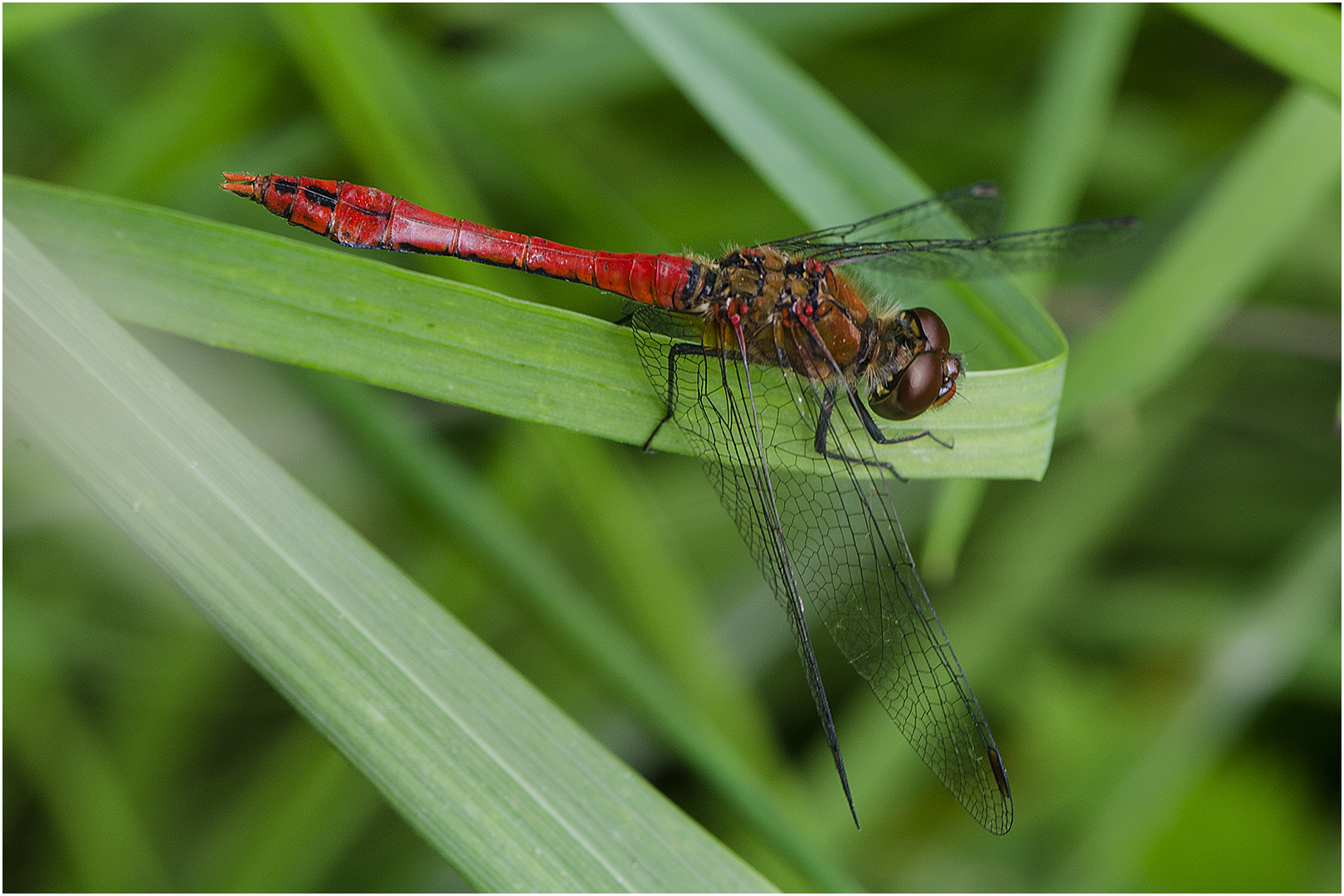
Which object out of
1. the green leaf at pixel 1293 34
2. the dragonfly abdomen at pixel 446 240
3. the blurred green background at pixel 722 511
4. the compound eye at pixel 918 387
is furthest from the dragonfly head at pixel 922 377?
the green leaf at pixel 1293 34

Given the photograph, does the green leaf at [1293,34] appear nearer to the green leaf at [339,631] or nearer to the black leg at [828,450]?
the black leg at [828,450]

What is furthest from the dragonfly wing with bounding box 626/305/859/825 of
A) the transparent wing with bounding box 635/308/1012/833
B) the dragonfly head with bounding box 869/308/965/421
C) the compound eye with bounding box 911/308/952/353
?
the compound eye with bounding box 911/308/952/353

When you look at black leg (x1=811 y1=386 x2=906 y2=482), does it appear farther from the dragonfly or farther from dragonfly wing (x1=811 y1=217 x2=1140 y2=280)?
dragonfly wing (x1=811 y1=217 x2=1140 y2=280)

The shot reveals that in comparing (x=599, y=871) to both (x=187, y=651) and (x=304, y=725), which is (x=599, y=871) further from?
(x=187, y=651)

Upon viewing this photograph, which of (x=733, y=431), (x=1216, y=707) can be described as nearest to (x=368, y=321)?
(x=733, y=431)

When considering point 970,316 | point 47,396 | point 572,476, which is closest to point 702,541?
point 572,476
